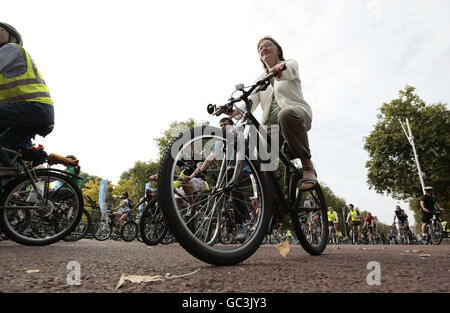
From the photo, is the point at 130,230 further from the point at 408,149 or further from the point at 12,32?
the point at 408,149

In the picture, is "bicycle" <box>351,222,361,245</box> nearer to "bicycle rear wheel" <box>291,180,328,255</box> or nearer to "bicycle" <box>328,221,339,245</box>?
"bicycle" <box>328,221,339,245</box>

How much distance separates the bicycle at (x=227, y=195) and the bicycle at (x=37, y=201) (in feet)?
6.83

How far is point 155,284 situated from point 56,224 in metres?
2.91

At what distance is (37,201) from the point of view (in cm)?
338

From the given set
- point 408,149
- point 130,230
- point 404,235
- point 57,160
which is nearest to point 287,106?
point 57,160

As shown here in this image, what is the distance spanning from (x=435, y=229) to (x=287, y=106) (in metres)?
11.1

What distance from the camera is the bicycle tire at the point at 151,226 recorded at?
17.6ft

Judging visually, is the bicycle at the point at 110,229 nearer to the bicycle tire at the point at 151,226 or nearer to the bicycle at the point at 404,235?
the bicycle tire at the point at 151,226

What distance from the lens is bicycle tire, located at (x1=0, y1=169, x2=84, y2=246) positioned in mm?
3156

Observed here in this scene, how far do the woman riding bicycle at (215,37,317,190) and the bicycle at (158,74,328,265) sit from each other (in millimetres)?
173

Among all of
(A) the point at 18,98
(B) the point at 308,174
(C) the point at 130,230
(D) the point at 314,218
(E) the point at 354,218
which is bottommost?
(D) the point at 314,218

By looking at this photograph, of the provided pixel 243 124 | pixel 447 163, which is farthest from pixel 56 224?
pixel 447 163

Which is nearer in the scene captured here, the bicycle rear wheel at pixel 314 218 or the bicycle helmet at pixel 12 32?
the bicycle rear wheel at pixel 314 218

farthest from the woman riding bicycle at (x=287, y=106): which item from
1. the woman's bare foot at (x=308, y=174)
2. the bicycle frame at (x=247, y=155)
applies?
the bicycle frame at (x=247, y=155)
